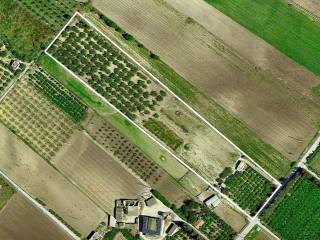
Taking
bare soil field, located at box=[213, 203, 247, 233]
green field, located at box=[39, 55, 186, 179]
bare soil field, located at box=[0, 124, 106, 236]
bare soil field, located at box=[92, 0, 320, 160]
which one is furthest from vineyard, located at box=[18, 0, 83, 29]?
bare soil field, located at box=[213, 203, 247, 233]

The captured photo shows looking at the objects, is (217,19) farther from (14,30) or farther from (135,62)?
(14,30)

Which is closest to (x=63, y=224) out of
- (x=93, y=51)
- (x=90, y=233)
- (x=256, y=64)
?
(x=90, y=233)

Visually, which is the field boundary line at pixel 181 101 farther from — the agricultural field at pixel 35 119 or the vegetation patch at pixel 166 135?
the agricultural field at pixel 35 119

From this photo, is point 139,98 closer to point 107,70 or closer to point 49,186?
point 107,70

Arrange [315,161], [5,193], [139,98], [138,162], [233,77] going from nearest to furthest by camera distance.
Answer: [5,193] → [138,162] → [315,161] → [139,98] → [233,77]

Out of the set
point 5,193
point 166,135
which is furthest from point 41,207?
point 166,135

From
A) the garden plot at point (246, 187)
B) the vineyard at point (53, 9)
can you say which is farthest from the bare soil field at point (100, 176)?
the vineyard at point (53, 9)
